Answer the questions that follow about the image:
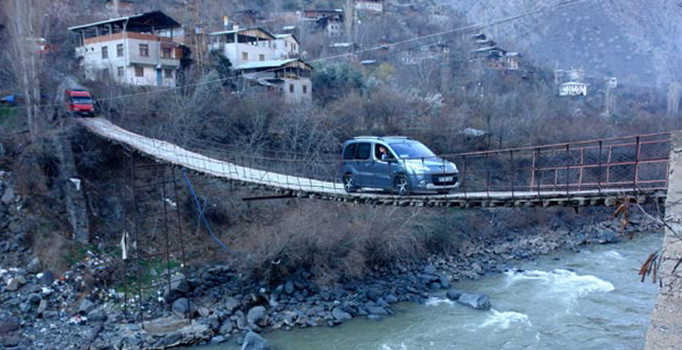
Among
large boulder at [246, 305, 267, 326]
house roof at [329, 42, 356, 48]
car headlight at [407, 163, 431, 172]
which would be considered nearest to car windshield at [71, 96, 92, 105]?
large boulder at [246, 305, 267, 326]

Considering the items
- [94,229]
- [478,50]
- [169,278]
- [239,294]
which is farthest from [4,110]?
[478,50]

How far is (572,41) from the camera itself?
42656 millimetres

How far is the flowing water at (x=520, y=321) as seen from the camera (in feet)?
33.1

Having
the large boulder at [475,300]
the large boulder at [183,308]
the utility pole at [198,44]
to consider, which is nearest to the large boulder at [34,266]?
the large boulder at [183,308]

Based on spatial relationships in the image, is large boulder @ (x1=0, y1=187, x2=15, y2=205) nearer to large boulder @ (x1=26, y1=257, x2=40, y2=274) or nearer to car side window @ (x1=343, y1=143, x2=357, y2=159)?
large boulder @ (x1=26, y1=257, x2=40, y2=274)

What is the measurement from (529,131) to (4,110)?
20.4 meters

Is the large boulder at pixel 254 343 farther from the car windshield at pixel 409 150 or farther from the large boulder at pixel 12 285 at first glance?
the large boulder at pixel 12 285

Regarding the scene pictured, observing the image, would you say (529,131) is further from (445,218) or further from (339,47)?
(339,47)

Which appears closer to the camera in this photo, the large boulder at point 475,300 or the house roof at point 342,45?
the large boulder at point 475,300

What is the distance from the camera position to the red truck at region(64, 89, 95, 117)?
1560 cm

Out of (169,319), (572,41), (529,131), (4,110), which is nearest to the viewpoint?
(169,319)

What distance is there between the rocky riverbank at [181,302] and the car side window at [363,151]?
4.10m

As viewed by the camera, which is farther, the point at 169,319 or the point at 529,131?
the point at 529,131

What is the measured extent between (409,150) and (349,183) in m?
1.20
